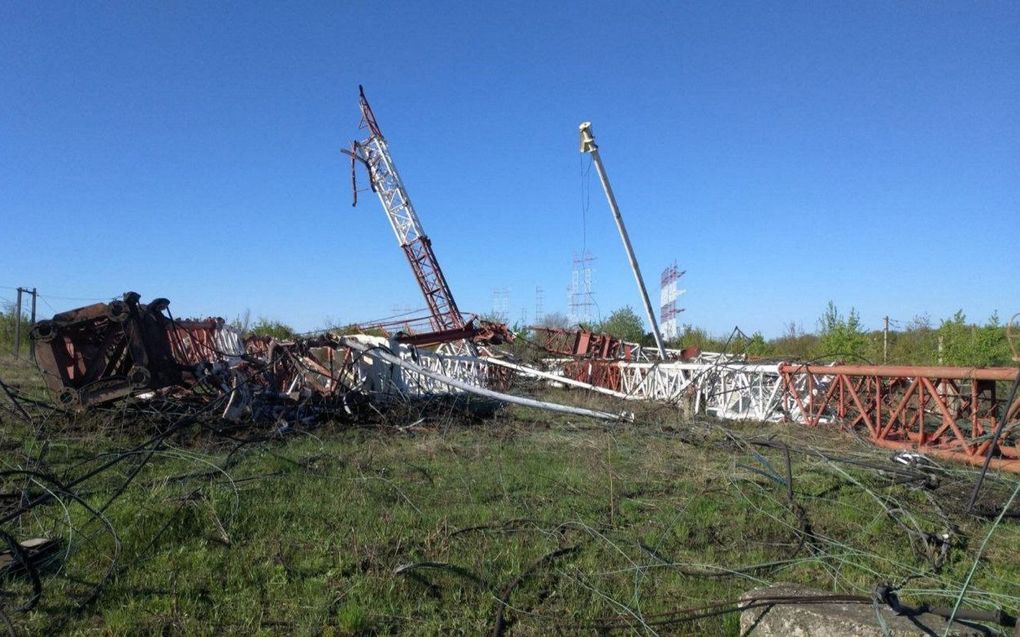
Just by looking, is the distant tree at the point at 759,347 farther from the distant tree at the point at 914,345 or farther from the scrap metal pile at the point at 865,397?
the scrap metal pile at the point at 865,397

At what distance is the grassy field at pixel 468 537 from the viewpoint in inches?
152

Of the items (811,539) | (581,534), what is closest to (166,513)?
(581,534)

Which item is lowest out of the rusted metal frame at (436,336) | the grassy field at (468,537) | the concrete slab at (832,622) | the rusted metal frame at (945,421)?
the grassy field at (468,537)

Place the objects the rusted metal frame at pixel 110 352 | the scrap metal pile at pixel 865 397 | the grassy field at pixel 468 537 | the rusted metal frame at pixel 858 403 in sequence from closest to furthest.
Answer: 1. the grassy field at pixel 468 537
2. the scrap metal pile at pixel 865 397
3. the rusted metal frame at pixel 110 352
4. the rusted metal frame at pixel 858 403

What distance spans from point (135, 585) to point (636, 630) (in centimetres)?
321

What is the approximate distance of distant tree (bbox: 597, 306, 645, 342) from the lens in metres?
33.3

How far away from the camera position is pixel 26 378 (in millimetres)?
13438

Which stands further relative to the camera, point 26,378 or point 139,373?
point 26,378

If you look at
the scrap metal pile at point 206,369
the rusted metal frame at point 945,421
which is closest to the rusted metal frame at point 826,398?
the rusted metal frame at point 945,421

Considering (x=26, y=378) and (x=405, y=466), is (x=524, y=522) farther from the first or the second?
(x=26, y=378)

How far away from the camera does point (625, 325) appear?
3412cm

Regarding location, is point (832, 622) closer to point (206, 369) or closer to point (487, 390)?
point (487, 390)

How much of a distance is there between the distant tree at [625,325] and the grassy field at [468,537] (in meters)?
25.5

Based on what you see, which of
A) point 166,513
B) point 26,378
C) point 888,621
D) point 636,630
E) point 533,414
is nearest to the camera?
point 888,621
